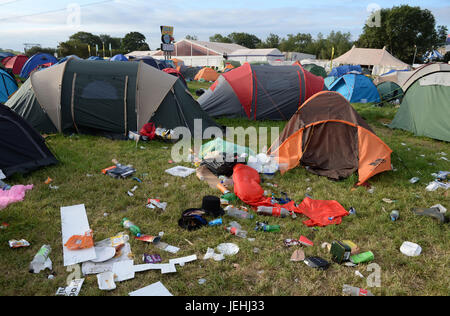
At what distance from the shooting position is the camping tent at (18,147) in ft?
16.0

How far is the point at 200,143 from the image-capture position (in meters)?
7.25

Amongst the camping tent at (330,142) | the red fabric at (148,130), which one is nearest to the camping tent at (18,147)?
the red fabric at (148,130)

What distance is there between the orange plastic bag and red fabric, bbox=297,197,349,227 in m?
2.73

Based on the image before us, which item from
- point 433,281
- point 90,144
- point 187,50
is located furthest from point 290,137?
point 187,50

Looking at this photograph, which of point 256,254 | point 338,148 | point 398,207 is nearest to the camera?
point 256,254

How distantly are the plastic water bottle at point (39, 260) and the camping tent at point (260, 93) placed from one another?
23.9 ft

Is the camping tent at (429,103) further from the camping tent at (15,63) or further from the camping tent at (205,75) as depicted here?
the camping tent at (15,63)

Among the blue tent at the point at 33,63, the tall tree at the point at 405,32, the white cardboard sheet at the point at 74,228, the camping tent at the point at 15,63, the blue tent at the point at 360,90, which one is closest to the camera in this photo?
the white cardboard sheet at the point at 74,228

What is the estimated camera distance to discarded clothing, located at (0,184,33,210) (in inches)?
161

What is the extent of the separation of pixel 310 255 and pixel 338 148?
2.88 metres

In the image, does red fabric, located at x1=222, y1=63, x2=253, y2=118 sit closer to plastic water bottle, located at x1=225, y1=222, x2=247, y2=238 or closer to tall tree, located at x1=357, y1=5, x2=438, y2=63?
plastic water bottle, located at x1=225, y1=222, x2=247, y2=238

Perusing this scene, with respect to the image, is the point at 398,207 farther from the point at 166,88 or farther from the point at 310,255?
the point at 166,88

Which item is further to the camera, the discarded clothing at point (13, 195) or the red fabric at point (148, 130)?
the red fabric at point (148, 130)
